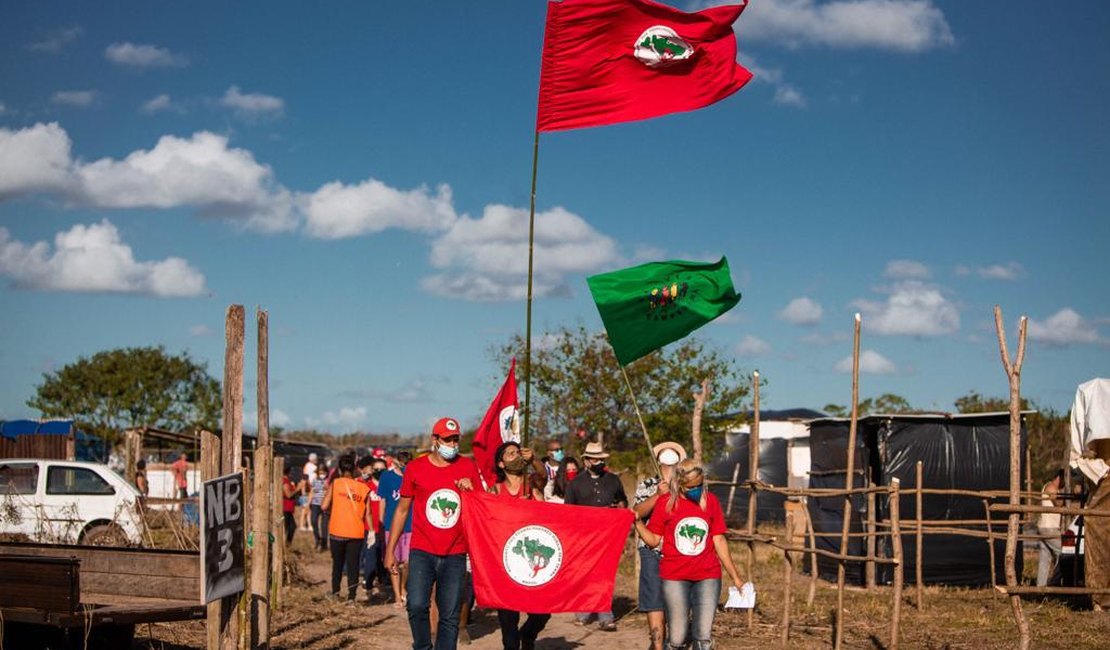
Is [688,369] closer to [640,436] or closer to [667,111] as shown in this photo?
[640,436]

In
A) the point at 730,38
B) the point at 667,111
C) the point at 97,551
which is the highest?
the point at 730,38

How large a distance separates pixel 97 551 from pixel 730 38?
29.2 feet

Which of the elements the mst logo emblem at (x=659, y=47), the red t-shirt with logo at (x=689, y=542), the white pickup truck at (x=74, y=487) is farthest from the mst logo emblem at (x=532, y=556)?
the white pickup truck at (x=74, y=487)

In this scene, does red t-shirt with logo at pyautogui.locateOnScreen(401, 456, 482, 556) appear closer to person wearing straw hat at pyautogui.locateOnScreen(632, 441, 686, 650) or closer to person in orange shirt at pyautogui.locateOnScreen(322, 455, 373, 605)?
person wearing straw hat at pyautogui.locateOnScreen(632, 441, 686, 650)

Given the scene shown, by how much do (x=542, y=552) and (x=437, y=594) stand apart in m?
0.98

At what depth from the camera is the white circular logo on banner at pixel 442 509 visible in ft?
30.6

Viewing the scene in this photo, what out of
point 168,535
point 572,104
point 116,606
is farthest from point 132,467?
point 116,606

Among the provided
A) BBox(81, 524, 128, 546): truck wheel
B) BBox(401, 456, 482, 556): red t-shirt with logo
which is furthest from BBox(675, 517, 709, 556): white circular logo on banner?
BBox(81, 524, 128, 546): truck wheel

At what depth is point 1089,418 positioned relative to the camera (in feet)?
57.8

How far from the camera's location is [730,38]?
14.3 m

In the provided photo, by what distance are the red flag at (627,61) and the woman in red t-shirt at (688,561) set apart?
5872 mm

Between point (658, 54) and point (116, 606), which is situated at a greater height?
point (658, 54)

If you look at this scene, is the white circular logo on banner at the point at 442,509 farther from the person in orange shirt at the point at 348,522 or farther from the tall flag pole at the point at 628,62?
the person in orange shirt at the point at 348,522

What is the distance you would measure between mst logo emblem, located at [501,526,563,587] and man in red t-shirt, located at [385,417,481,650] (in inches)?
18.2
